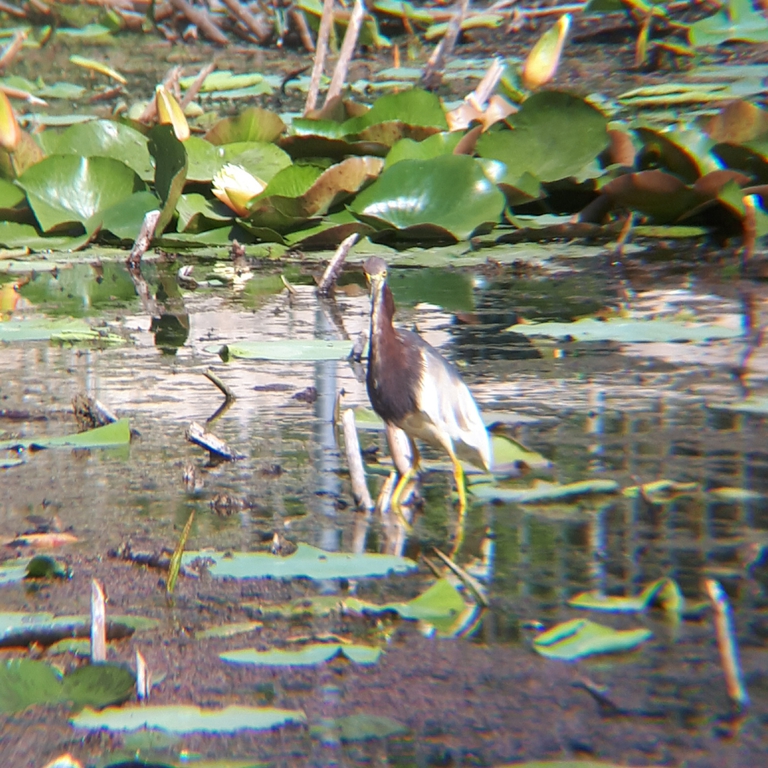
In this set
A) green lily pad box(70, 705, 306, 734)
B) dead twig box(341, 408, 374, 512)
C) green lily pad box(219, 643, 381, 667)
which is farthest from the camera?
dead twig box(341, 408, 374, 512)

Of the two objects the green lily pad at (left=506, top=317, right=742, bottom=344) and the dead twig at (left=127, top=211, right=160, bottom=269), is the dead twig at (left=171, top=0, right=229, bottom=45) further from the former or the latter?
the green lily pad at (left=506, top=317, right=742, bottom=344)

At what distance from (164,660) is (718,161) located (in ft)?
13.2

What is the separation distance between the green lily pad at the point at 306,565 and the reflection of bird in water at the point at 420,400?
30 cm

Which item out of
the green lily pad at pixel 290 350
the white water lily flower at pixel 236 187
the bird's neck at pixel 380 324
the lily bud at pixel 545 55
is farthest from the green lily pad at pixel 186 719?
the lily bud at pixel 545 55

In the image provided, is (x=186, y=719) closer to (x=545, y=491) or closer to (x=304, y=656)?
(x=304, y=656)

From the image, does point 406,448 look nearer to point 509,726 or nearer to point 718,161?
point 509,726

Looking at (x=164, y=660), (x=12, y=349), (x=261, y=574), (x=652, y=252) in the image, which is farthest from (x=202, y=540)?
(x=652, y=252)

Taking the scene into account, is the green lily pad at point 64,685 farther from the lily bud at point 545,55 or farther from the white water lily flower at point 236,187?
the lily bud at point 545,55

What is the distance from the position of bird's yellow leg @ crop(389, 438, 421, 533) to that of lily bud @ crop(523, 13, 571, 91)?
4552mm

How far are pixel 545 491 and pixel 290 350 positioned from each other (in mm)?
1252

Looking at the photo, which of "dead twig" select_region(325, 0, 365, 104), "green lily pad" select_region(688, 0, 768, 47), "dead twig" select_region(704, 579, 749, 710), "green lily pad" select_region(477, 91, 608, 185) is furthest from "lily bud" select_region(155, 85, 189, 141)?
"dead twig" select_region(704, 579, 749, 710)

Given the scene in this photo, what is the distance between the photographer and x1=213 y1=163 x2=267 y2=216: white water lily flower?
5.21m

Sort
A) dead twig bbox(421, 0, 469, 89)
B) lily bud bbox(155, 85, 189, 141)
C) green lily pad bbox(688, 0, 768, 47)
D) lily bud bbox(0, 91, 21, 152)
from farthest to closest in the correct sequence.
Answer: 1. green lily pad bbox(688, 0, 768, 47)
2. dead twig bbox(421, 0, 469, 89)
3. lily bud bbox(155, 85, 189, 141)
4. lily bud bbox(0, 91, 21, 152)

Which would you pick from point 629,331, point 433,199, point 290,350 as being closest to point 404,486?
point 290,350
